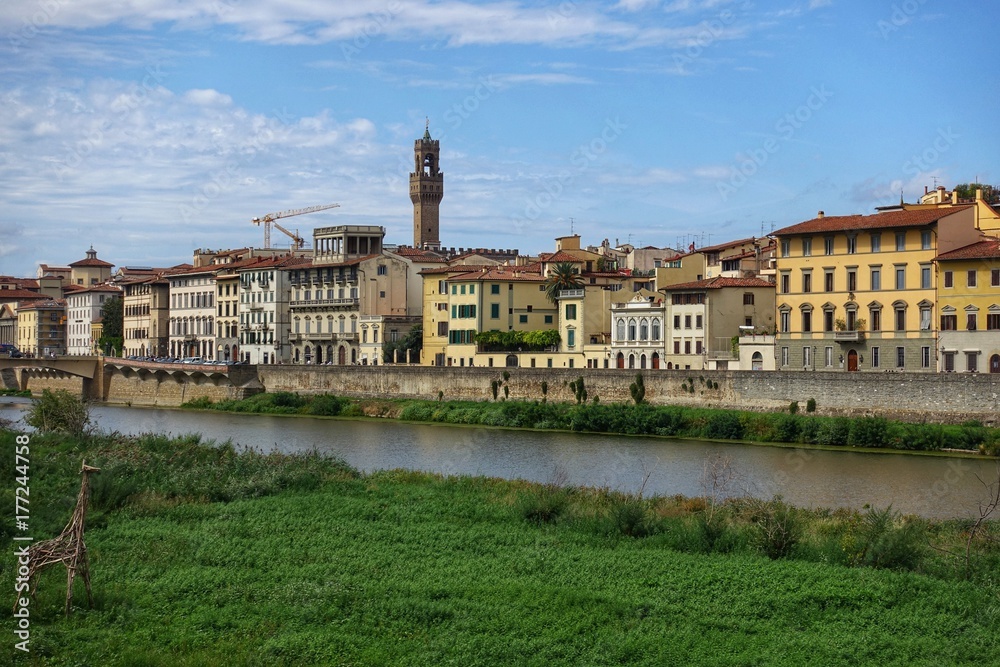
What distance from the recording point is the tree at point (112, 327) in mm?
105250

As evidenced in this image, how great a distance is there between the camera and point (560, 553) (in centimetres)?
1961

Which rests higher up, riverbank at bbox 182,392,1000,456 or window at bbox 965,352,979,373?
window at bbox 965,352,979,373

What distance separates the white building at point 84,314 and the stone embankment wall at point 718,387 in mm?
47293

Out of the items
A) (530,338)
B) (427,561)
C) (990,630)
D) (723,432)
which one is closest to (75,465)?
(427,561)

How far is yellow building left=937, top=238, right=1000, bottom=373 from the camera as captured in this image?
47.1 meters

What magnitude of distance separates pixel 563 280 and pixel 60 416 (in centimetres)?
3478

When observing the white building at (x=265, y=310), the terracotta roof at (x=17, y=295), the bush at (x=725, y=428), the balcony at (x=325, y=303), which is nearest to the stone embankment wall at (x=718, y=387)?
the bush at (x=725, y=428)

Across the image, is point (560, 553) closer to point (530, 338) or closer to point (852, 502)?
point (852, 502)

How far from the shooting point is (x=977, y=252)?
47.4 meters

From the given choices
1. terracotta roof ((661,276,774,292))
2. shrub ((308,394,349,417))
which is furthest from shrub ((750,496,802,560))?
shrub ((308,394,349,417))

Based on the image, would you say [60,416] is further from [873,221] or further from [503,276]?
[503,276]

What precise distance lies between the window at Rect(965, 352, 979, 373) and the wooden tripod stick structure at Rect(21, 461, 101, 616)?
1554 inches

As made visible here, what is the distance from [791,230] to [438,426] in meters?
17.5

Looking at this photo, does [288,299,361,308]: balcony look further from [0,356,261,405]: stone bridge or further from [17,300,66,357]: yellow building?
[17,300,66,357]: yellow building
